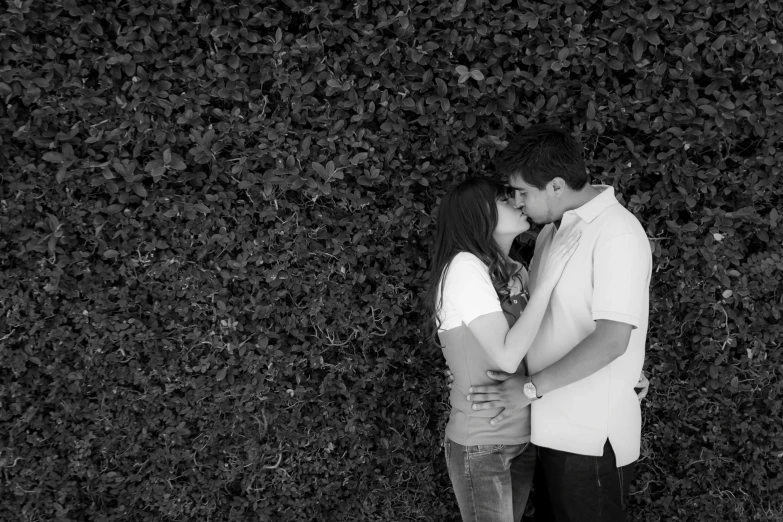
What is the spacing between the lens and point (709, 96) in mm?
3238

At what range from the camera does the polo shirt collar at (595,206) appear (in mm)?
2621

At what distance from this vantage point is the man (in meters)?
2.46

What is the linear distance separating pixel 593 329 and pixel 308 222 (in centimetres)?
154

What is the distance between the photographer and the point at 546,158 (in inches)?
106

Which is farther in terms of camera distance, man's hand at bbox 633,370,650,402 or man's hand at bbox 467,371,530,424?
man's hand at bbox 633,370,650,402

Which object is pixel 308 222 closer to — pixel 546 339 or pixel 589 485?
pixel 546 339

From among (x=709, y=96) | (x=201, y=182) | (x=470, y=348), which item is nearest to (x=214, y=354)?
(x=201, y=182)

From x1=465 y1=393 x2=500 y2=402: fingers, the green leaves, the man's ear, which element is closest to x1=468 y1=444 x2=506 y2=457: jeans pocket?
x1=465 y1=393 x2=500 y2=402: fingers

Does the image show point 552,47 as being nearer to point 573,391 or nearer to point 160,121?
point 573,391

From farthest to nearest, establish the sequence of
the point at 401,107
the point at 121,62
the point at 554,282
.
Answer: the point at 401,107 → the point at 121,62 → the point at 554,282

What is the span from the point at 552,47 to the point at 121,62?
7.13ft

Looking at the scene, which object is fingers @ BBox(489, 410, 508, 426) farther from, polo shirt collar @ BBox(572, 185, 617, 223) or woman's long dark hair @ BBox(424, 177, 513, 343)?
polo shirt collar @ BBox(572, 185, 617, 223)

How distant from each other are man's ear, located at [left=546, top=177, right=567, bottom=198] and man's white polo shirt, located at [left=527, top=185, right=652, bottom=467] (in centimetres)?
10

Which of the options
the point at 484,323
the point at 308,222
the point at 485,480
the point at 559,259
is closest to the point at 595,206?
the point at 559,259
